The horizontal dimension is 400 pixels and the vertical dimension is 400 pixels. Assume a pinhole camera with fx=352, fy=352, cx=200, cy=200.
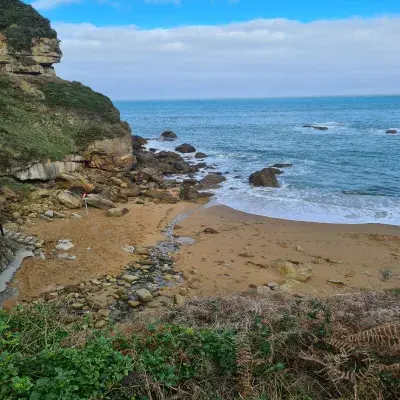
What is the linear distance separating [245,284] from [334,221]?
25.5 feet

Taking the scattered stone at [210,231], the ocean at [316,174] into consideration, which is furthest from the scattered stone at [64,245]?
the ocean at [316,174]

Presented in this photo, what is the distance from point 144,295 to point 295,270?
4.67m

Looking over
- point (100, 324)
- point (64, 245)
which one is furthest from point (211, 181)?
point (100, 324)

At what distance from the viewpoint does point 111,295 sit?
9055 mm

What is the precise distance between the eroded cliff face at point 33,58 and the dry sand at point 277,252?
19232 mm

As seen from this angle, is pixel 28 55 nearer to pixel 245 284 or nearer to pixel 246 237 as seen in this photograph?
pixel 246 237

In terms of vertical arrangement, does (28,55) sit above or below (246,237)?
above

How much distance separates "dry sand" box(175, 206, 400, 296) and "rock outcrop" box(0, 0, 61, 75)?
770 inches

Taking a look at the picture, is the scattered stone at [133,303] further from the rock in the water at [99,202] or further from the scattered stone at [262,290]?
the rock in the water at [99,202]

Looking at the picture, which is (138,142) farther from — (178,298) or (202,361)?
(202,361)

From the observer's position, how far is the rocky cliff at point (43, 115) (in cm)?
1756

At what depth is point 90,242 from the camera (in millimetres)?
12047

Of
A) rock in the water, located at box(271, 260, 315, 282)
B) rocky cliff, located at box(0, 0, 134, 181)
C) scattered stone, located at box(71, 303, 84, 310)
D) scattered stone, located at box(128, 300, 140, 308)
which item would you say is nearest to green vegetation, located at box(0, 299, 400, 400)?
scattered stone, located at box(71, 303, 84, 310)

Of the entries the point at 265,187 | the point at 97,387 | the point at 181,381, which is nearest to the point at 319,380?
the point at 181,381
